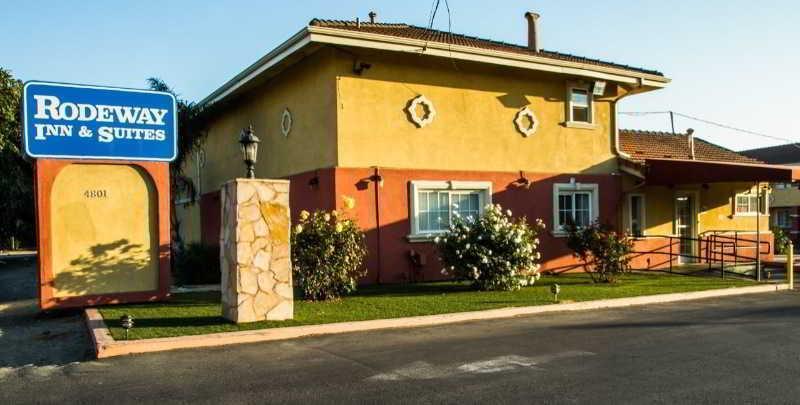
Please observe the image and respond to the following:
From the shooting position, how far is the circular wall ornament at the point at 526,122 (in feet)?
52.9

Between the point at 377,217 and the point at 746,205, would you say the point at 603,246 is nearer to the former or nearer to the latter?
the point at 377,217

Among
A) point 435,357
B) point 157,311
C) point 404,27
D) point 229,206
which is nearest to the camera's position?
point 435,357

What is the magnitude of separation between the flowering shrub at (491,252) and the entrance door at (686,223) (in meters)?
8.90

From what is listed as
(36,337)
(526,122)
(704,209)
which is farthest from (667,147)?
(36,337)

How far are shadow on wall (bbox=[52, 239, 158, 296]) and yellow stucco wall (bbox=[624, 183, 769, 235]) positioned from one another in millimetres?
13092

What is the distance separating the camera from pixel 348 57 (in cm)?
1363

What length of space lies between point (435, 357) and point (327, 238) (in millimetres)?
4137

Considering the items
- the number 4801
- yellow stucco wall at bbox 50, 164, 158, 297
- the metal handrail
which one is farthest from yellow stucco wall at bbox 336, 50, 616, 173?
the number 4801

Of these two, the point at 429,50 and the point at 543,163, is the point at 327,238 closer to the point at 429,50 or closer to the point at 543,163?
the point at 429,50

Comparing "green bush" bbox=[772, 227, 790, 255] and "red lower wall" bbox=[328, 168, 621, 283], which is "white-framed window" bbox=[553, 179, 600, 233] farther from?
"green bush" bbox=[772, 227, 790, 255]

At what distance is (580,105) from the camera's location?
17.4 meters

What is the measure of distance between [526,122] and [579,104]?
210cm

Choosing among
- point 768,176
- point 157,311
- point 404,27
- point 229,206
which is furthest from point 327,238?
point 768,176

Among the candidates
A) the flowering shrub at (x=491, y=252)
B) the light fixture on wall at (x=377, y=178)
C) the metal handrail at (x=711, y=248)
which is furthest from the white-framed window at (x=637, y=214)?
the light fixture on wall at (x=377, y=178)
